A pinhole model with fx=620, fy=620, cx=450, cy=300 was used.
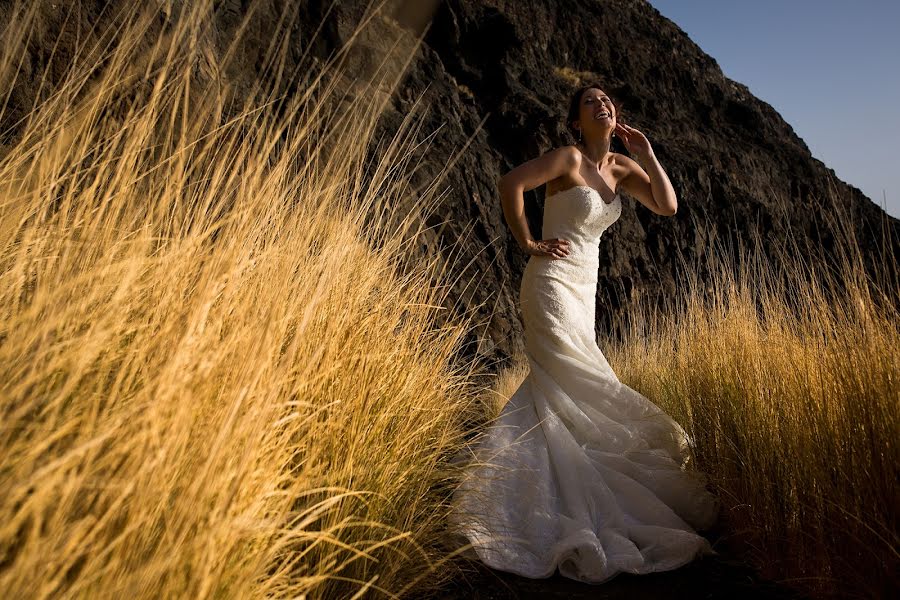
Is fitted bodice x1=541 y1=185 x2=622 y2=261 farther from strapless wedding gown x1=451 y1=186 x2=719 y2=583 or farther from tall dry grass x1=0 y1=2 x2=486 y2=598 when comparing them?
tall dry grass x1=0 y1=2 x2=486 y2=598

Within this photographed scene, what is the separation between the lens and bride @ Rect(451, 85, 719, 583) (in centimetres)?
220

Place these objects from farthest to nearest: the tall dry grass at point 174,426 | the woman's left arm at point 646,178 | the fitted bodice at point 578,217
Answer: the woman's left arm at point 646,178, the fitted bodice at point 578,217, the tall dry grass at point 174,426

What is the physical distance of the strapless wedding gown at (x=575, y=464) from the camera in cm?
218

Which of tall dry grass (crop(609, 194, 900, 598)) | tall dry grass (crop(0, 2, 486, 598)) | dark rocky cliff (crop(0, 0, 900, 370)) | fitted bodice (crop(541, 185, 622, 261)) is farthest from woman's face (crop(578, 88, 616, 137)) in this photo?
dark rocky cliff (crop(0, 0, 900, 370))

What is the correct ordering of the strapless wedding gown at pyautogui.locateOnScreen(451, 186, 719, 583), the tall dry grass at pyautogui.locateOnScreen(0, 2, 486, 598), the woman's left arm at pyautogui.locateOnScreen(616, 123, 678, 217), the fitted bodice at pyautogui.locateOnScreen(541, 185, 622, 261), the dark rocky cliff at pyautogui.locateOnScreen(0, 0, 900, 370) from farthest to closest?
the dark rocky cliff at pyautogui.locateOnScreen(0, 0, 900, 370) → the woman's left arm at pyautogui.locateOnScreen(616, 123, 678, 217) → the fitted bodice at pyautogui.locateOnScreen(541, 185, 622, 261) → the strapless wedding gown at pyautogui.locateOnScreen(451, 186, 719, 583) → the tall dry grass at pyautogui.locateOnScreen(0, 2, 486, 598)

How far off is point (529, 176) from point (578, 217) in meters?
0.32

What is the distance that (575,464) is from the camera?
2.59 meters

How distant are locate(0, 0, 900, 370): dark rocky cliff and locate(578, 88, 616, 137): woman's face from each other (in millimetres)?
4160

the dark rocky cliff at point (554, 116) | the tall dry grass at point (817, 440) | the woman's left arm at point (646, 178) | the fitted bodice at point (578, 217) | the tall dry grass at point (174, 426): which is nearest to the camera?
the tall dry grass at point (174, 426)

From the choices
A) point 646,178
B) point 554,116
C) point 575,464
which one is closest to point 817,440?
point 575,464

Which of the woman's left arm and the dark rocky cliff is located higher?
the dark rocky cliff

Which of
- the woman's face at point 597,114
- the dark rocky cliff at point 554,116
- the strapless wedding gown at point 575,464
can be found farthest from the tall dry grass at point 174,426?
the dark rocky cliff at point 554,116

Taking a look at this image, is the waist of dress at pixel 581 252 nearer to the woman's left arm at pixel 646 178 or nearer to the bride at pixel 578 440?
the bride at pixel 578 440

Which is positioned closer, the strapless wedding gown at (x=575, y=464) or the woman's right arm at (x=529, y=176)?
the strapless wedding gown at (x=575, y=464)
